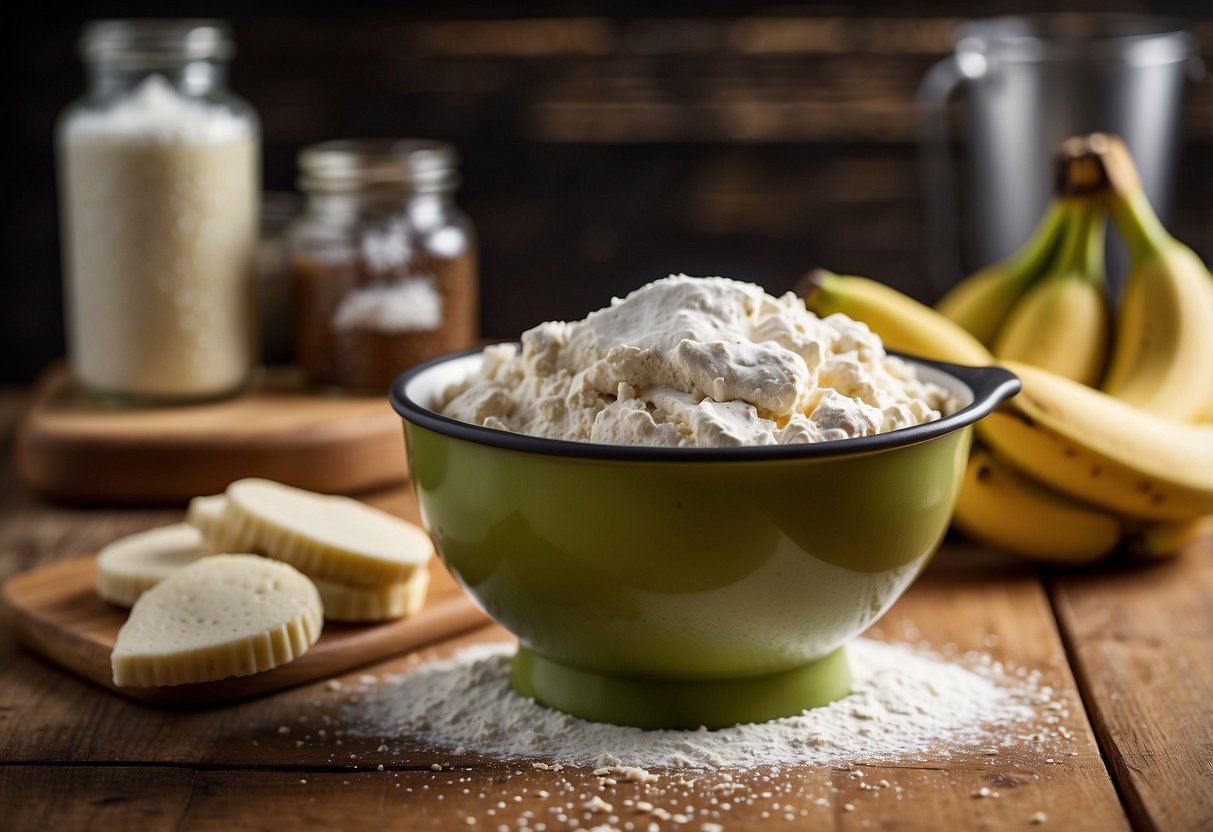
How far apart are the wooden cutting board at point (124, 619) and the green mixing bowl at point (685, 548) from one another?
0.16 m

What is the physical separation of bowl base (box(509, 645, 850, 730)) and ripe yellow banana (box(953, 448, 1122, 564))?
1.15ft

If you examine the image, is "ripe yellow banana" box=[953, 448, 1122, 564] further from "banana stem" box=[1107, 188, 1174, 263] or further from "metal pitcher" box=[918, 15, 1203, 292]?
"metal pitcher" box=[918, 15, 1203, 292]

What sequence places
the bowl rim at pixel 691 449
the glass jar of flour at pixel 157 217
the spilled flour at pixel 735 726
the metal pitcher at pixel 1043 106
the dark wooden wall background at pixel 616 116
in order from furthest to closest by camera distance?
the dark wooden wall background at pixel 616 116 < the metal pitcher at pixel 1043 106 < the glass jar of flour at pixel 157 217 < the spilled flour at pixel 735 726 < the bowl rim at pixel 691 449

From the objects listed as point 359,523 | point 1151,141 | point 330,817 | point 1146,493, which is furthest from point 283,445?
point 1151,141

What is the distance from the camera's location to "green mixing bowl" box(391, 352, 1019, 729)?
2.79 feet

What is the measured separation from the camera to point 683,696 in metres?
0.95

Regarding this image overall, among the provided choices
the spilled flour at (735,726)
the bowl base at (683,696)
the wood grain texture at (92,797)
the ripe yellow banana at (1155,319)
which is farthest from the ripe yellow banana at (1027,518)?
the wood grain texture at (92,797)

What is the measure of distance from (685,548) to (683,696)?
0.14m

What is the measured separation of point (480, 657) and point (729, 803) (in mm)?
307

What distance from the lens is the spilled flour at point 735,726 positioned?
93 centimetres

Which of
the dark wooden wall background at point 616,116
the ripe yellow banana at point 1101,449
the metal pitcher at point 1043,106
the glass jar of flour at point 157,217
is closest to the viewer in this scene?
the ripe yellow banana at point 1101,449

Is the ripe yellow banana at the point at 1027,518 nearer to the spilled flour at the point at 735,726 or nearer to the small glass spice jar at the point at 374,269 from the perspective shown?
the spilled flour at the point at 735,726

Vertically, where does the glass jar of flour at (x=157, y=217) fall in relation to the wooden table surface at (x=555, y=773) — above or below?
above

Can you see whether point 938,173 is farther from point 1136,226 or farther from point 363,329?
point 363,329
